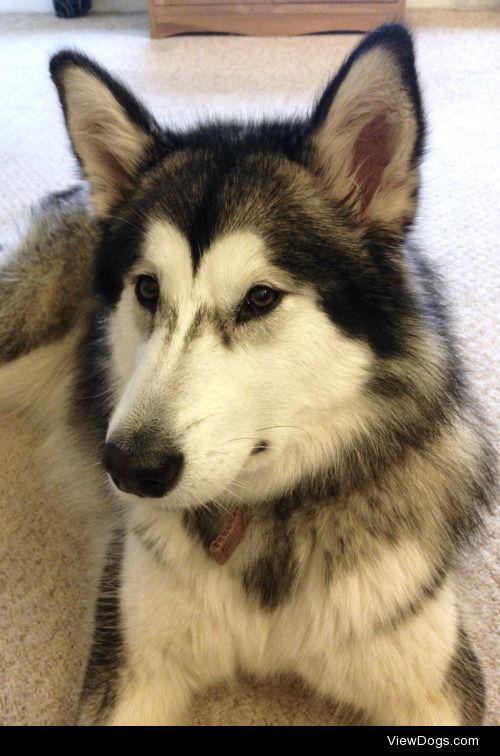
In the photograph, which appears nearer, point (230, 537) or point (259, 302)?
point (259, 302)

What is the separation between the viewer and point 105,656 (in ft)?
4.18

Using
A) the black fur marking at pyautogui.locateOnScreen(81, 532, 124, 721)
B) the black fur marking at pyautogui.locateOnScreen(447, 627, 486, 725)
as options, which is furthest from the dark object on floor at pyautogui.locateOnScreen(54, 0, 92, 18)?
the black fur marking at pyautogui.locateOnScreen(447, 627, 486, 725)

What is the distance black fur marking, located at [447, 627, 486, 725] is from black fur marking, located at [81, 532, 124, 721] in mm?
586

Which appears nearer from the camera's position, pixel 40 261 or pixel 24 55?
pixel 40 261

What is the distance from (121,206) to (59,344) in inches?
30.8

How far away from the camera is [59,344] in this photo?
199cm

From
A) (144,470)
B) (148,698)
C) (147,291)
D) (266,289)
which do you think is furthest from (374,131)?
(148,698)

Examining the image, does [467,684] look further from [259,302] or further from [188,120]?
[188,120]

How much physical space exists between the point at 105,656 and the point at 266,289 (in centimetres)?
74

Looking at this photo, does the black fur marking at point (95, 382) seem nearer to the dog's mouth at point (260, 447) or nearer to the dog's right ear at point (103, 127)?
the dog's right ear at point (103, 127)

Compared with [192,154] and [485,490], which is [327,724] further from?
[192,154]

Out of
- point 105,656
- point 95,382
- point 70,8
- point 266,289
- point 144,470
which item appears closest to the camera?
point 144,470
